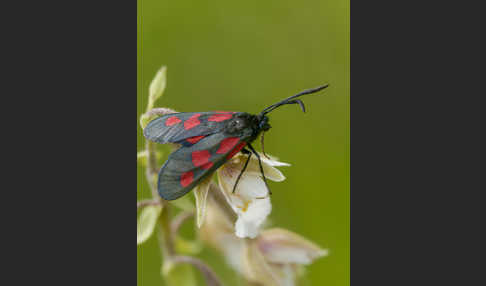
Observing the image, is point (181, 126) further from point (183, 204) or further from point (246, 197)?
point (183, 204)

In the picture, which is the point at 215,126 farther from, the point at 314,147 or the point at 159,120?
the point at 314,147

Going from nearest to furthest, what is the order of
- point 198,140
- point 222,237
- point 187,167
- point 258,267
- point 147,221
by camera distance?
point 187,167 < point 198,140 < point 147,221 < point 258,267 < point 222,237

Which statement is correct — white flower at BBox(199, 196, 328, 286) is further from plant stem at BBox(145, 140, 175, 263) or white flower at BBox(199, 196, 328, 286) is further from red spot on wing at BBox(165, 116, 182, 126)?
red spot on wing at BBox(165, 116, 182, 126)

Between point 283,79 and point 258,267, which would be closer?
point 258,267

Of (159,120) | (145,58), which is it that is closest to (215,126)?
(159,120)

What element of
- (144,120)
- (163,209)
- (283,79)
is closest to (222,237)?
(163,209)

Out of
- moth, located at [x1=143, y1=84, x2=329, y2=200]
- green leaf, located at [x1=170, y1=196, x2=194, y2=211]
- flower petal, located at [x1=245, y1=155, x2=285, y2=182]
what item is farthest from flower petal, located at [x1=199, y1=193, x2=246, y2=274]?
moth, located at [x1=143, y1=84, x2=329, y2=200]

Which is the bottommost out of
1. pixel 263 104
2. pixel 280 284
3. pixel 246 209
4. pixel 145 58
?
pixel 280 284
